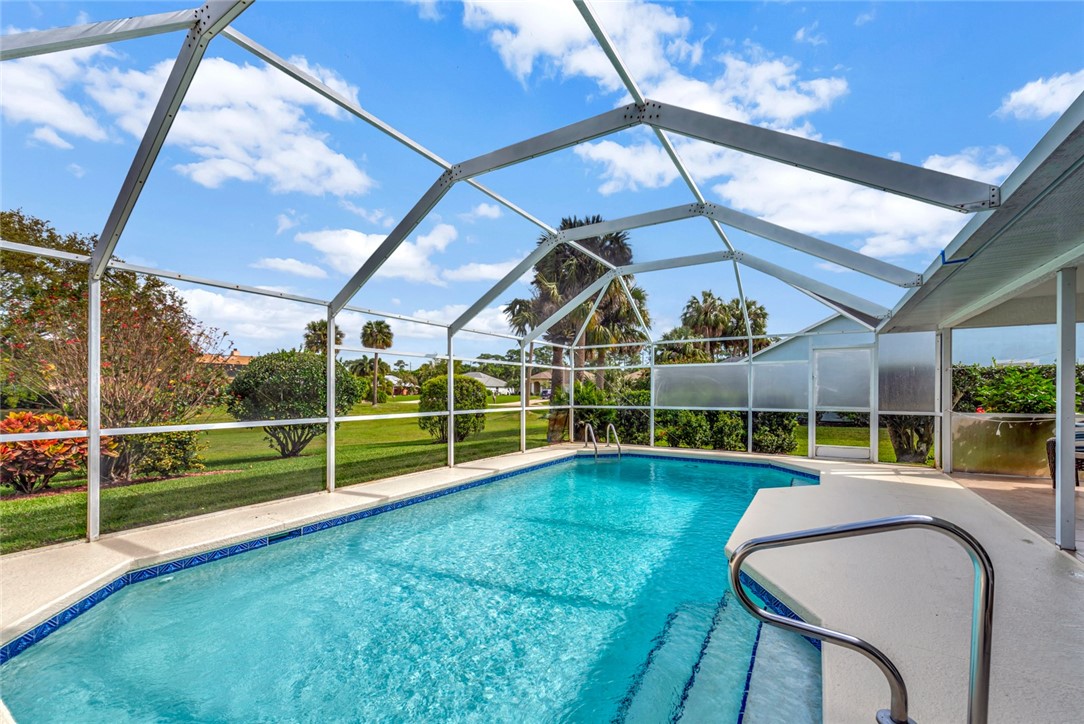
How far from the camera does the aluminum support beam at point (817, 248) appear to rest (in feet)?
18.3

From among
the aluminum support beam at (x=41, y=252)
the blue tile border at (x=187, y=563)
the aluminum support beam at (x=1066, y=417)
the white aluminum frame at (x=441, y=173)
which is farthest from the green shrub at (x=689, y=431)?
the aluminum support beam at (x=41, y=252)

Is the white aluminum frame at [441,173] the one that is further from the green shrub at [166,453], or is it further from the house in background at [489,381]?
the house in background at [489,381]

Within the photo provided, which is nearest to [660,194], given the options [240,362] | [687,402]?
[687,402]

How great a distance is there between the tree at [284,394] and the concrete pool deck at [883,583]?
0.98m

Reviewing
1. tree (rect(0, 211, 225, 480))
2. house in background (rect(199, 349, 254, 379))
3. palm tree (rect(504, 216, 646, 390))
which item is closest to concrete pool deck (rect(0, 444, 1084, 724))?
tree (rect(0, 211, 225, 480))

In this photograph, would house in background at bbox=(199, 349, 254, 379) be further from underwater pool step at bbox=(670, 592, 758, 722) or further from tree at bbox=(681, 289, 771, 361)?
tree at bbox=(681, 289, 771, 361)

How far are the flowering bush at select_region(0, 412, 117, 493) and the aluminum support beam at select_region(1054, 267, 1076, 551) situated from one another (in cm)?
879

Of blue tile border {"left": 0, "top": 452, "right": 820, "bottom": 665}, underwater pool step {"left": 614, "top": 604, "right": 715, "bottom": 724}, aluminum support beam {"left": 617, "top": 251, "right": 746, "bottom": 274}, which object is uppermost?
aluminum support beam {"left": 617, "top": 251, "right": 746, "bottom": 274}

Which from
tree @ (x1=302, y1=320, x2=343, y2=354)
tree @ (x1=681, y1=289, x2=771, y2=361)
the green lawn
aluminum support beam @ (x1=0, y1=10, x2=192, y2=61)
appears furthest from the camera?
tree @ (x1=681, y1=289, x2=771, y2=361)

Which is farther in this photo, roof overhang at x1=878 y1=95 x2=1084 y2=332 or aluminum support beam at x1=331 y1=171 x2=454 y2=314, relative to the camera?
aluminum support beam at x1=331 y1=171 x2=454 y2=314

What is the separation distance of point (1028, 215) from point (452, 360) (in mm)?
7190

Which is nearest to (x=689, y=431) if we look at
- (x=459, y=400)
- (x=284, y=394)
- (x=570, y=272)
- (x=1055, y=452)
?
(x=459, y=400)

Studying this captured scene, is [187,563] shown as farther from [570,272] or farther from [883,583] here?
[570,272]

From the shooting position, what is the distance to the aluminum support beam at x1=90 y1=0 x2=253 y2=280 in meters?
3.27
